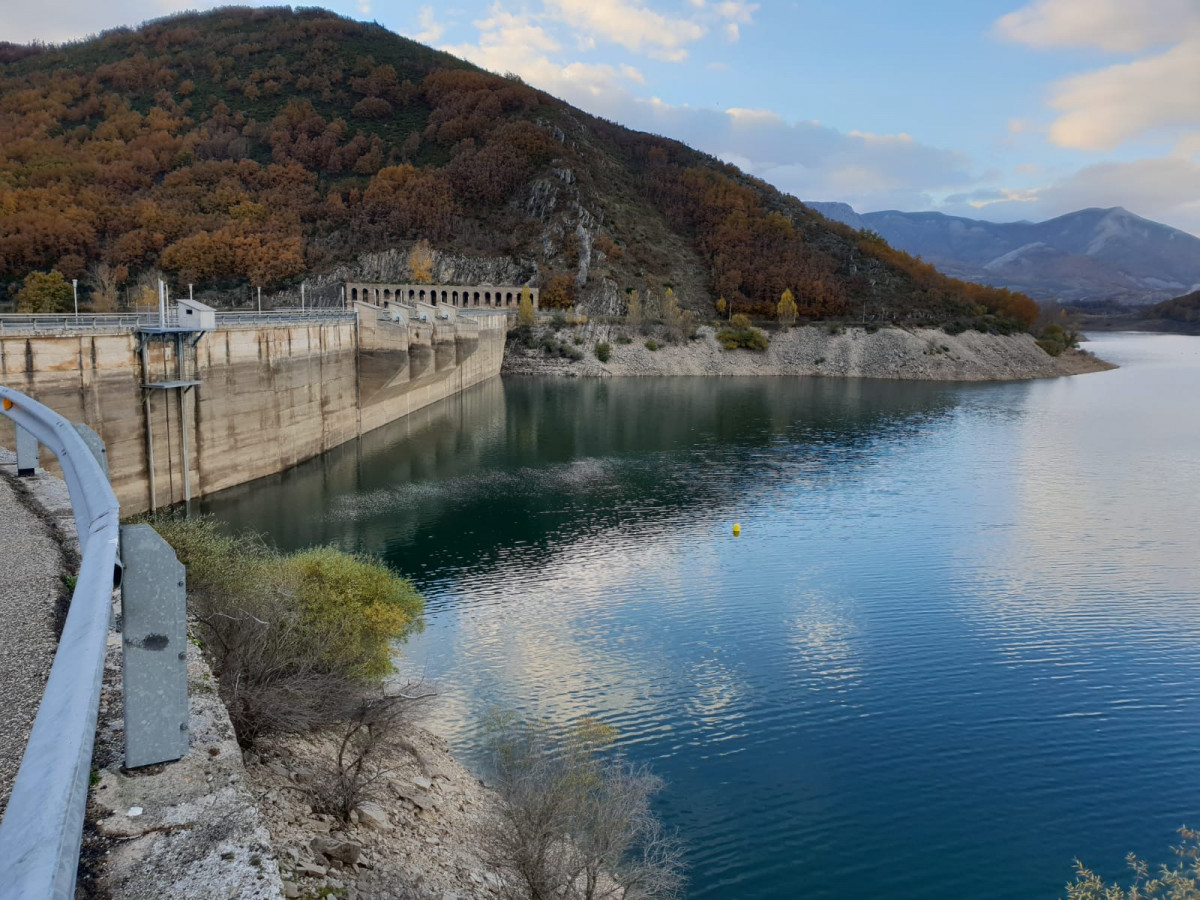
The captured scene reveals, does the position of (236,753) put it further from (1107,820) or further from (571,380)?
(571,380)

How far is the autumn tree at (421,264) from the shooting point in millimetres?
105688

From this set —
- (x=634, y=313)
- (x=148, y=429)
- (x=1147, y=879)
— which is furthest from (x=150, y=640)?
(x=634, y=313)

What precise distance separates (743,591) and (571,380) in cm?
6082

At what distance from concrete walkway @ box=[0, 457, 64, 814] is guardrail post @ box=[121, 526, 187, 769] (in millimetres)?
665

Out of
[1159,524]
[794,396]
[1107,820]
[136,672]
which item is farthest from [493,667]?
[794,396]

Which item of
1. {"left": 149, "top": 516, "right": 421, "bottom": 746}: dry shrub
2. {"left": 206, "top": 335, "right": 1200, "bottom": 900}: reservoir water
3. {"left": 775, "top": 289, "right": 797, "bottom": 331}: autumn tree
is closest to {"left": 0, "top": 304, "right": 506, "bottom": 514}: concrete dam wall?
{"left": 206, "top": 335, "right": 1200, "bottom": 900}: reservoir water

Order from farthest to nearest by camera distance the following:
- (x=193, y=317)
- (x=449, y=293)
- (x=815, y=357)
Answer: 1. (x=449, y=293)
2. (x=815, y=357)
3. (x=193, y=317)

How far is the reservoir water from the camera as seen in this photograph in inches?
607

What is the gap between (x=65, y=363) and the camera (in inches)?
1089

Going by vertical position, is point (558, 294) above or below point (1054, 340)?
above

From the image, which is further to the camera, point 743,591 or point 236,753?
point 743,591

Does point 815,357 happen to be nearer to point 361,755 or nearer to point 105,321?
point 105,321

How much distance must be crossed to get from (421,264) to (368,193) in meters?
19.9

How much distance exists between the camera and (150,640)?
18.6ft
